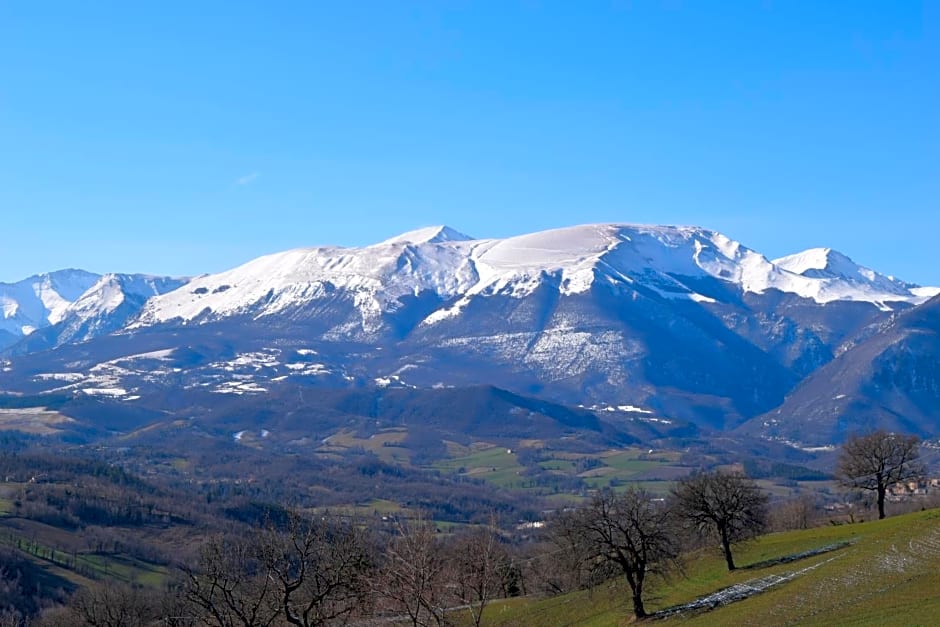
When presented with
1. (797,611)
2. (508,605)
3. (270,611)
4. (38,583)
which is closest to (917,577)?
(797,611)

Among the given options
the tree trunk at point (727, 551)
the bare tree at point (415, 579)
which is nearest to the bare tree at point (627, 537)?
the tree trunk at point (727, 551)

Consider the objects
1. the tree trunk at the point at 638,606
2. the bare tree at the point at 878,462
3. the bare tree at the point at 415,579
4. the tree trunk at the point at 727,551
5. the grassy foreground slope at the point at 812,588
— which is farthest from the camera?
the bare tree at the point at 878,462

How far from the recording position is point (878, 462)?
9838cm

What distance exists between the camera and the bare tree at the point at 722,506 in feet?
253

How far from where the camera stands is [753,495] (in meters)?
81.0

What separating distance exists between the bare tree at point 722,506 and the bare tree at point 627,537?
571cm

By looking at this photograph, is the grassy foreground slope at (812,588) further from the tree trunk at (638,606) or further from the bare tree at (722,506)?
the bare tree at (722,506)

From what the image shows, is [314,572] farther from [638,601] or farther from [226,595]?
[638,601]

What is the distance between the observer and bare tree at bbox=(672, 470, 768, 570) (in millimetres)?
77250

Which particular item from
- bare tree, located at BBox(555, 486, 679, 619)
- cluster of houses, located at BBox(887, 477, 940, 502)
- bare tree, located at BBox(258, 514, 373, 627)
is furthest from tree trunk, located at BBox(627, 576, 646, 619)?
cluster of houses, located at BBox(887, 477, 940, 502)

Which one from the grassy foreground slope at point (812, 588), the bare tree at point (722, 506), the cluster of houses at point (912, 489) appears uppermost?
the bare tree at point (722, 506)

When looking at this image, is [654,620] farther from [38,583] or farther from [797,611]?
[38,583]

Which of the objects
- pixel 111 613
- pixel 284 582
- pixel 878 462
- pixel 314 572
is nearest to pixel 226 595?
pixel 284 582

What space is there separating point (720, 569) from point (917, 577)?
2367cm
